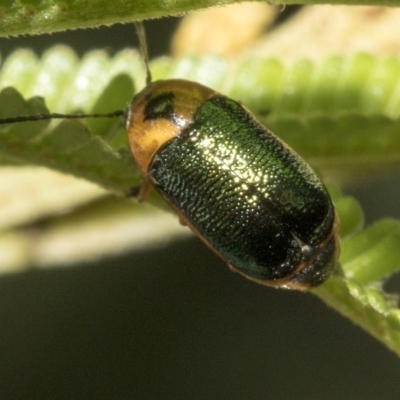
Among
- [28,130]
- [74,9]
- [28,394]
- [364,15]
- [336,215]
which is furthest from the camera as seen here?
[28,394]

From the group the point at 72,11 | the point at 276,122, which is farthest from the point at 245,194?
the point at 72,11

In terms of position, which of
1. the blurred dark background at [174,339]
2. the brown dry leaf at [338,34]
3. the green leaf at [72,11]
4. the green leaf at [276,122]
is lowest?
the blurred dark background at [174,339]

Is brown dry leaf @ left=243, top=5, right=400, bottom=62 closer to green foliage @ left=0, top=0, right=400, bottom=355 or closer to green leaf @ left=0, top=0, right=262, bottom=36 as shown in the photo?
green foliage @ left=0, top=0, right=400, bottom=355

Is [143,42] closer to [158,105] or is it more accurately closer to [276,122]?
[158,105]

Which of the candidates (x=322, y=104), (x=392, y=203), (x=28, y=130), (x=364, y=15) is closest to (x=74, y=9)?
(x=28, y=130)

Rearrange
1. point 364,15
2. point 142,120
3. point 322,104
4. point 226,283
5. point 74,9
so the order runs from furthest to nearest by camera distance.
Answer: point 226,283 < point 364,15 < point 322,104 < point 142,120 < point 74,9

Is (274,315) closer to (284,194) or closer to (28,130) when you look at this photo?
(284,194)

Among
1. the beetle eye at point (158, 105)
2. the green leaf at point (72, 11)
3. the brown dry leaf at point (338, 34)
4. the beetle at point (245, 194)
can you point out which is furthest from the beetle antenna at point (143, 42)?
the brown dry leaf at point (338, 34)

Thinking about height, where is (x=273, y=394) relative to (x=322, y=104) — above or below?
below

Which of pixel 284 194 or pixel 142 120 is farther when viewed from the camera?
pixel 142 120

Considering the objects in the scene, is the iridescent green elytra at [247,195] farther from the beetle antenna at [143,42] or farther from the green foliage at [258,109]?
the beetle antenna at [143,42]
